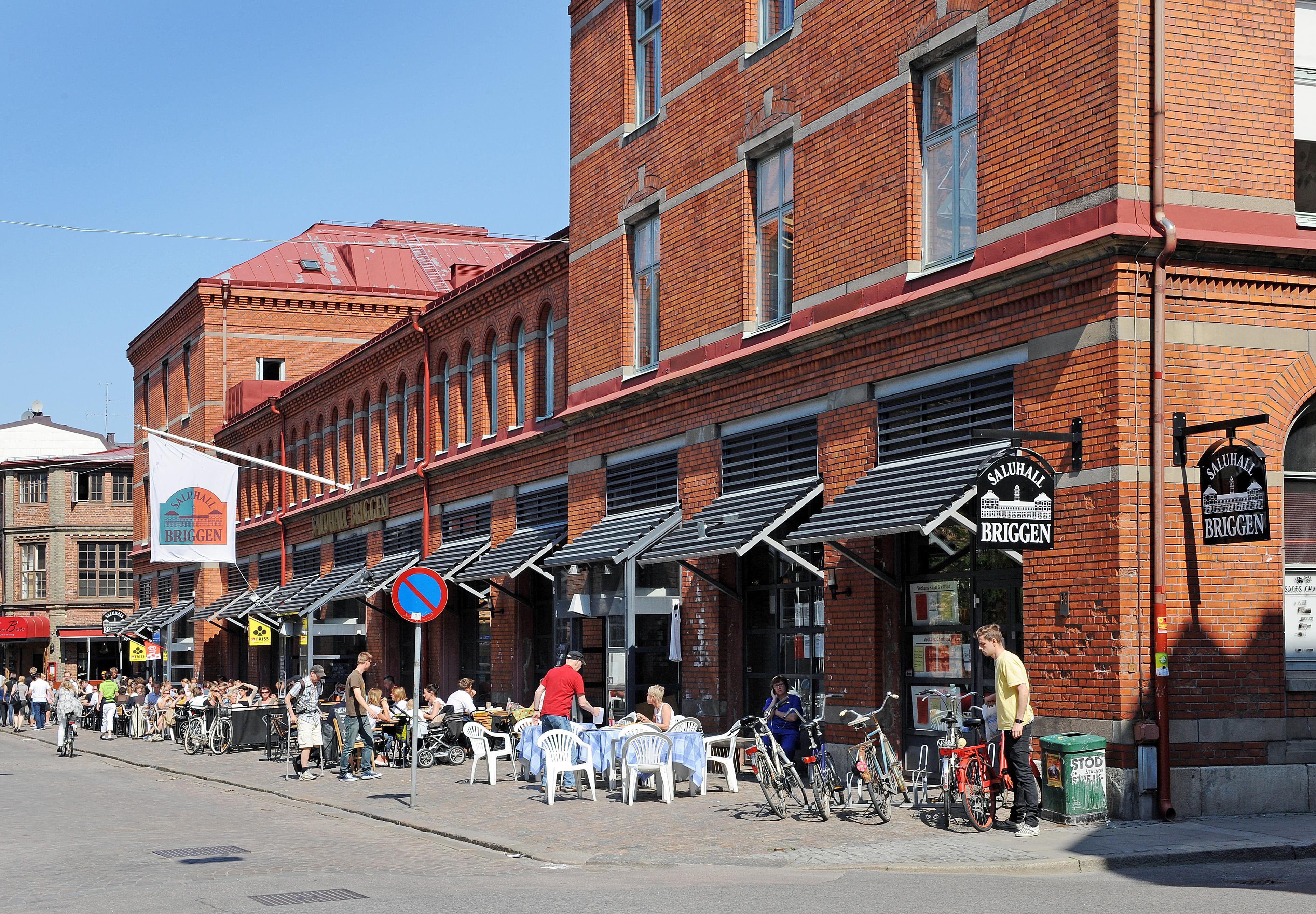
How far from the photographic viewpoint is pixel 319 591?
1608 inches

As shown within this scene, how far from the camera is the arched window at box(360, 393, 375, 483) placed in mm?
41156

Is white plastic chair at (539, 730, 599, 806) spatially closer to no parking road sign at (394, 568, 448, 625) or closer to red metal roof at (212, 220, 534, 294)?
no parking road sign at (394, 568, 448, 625)

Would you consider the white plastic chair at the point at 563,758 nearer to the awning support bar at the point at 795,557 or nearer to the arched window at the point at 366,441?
the awning support bar at the point at 795,557

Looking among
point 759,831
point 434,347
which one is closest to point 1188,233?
point 759,831

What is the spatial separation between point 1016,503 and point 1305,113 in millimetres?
4917

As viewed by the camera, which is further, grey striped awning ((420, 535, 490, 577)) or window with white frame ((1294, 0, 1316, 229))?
grey striped awning ((420, 535, 490, 577))

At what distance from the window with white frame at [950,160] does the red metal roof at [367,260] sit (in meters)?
37.1

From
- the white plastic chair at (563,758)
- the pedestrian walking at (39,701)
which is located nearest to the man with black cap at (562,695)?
the white plastic chair at (563,758)

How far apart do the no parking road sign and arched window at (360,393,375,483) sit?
22786 mm

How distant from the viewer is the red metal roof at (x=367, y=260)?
5688 cm

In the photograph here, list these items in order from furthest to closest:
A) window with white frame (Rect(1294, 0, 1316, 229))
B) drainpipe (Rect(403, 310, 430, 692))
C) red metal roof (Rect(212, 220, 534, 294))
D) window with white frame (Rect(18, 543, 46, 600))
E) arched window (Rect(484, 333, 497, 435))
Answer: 1. window with white frame (Rect(18, 543, 46, 600))
2. red metal roof (Rect(212, 220, 534, 294))
3. drainpipe (Rect(403, 310, 430, 692))
4. arched window (Rect(484, 333, 497, 435))
5. window with white frame (Rect(1294, 0, 1316, 229))

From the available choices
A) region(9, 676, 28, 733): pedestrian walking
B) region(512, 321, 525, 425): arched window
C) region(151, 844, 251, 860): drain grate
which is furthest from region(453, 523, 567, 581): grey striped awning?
region(9, 676, 28, 733): pedestrian walking

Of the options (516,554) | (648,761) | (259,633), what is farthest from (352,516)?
(648,761)

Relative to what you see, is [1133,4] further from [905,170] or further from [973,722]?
[973,722]
